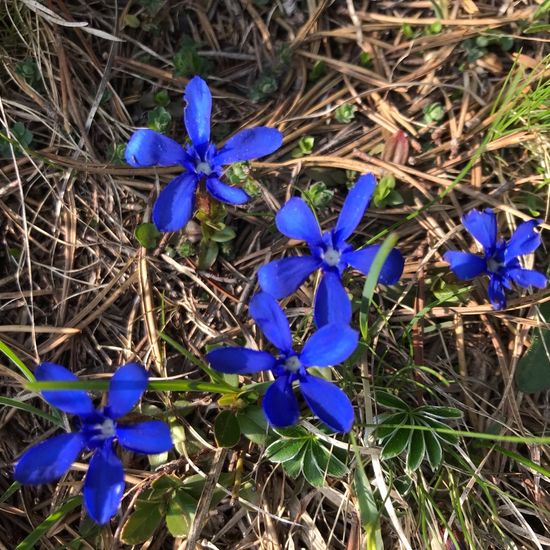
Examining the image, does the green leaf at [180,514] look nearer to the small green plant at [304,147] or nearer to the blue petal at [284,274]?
the blue petal at [284,274]

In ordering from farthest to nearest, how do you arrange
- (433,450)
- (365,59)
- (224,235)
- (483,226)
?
(365,59), (224,235), (483,226), (433,450)

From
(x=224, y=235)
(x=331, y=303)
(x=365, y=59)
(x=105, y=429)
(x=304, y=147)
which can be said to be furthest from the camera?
(x=365, y=59)

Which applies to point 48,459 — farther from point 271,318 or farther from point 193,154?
point 193,154

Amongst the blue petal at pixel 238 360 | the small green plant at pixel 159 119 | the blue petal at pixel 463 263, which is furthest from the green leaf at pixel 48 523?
the blue petal at pixel 463 263

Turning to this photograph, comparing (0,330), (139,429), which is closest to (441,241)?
(139,429)

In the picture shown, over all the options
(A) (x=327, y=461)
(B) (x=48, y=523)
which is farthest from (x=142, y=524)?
(A) (x=327, y=461)

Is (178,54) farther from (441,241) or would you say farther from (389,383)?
(389,383)

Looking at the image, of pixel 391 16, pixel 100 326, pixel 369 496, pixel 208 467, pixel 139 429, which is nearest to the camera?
pixel 139 429

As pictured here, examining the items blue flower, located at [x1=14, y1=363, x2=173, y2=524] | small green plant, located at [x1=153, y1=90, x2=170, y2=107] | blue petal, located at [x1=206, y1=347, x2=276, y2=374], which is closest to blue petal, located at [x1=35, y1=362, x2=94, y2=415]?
blue flower, located at [x1=14, y1=363, x2=173, y2=524]
